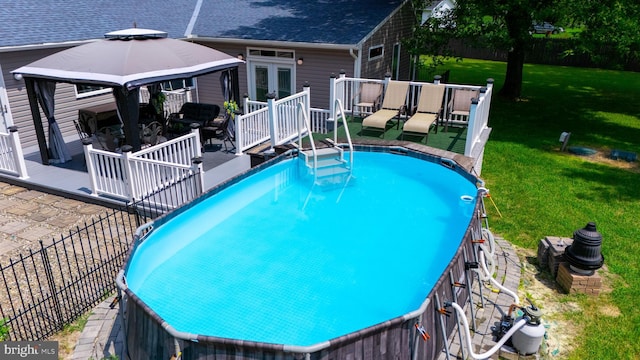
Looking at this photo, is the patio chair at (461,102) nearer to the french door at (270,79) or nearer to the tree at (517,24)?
the tree at (517,24)


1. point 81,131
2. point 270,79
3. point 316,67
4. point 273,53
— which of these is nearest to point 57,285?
point 81,131

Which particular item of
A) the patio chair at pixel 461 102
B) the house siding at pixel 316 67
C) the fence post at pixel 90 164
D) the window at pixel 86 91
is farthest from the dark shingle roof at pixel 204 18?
the fence post at pixel 90 164

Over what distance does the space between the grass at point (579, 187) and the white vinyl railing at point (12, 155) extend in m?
9.38

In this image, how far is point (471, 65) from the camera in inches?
1178

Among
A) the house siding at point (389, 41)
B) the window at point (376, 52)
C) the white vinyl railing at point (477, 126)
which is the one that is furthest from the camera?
the window at point (376, 52)

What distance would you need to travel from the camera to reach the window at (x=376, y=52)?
46.0ft

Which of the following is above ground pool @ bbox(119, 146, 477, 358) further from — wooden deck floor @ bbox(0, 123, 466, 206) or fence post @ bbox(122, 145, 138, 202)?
fence post @ bbox(122, 145, 138, 202)

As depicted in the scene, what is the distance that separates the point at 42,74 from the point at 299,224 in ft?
19.8

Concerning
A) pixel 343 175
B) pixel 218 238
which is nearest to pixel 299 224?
pixel 218 238

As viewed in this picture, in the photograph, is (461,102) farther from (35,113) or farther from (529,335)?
(35,113)

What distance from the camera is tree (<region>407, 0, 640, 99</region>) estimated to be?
12.4m

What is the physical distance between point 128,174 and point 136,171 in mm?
143

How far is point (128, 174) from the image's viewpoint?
805 cm

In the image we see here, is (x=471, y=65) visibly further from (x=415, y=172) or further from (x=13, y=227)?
(x=13, y=227)
